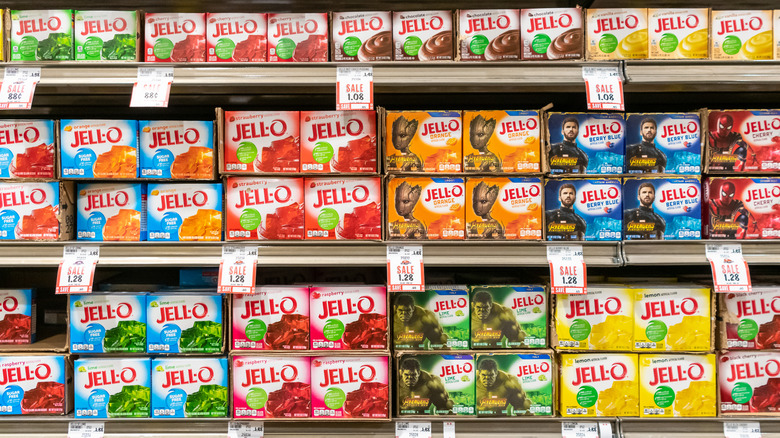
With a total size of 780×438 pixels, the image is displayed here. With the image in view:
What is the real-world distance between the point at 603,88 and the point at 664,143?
0.28 meters

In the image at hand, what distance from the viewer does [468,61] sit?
1.46 m

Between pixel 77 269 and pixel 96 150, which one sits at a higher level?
pixel 96 150

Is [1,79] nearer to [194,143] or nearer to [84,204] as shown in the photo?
[84,204]

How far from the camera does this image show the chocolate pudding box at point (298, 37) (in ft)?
4.87

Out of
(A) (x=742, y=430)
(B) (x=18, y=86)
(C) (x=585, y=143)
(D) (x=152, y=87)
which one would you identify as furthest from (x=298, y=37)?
(A) (x=742, y=430)

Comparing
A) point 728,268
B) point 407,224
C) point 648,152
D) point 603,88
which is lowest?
point 728,268

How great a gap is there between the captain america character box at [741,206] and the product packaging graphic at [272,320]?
4.23 feet

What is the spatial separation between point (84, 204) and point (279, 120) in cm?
67

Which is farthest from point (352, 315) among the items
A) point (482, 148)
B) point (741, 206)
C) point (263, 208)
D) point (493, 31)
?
point (741, 206)

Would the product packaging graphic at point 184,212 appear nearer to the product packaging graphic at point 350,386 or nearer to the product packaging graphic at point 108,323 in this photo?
the product packaging graphic at point 108,323

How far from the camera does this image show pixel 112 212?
1.50 meters

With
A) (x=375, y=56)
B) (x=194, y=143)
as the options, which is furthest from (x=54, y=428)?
(x=375, y=56)

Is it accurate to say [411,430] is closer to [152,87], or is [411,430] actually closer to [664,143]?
[664,143]

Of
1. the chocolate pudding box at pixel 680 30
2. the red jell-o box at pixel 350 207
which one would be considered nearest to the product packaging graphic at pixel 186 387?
the red jell-o box at pixel 350 207
